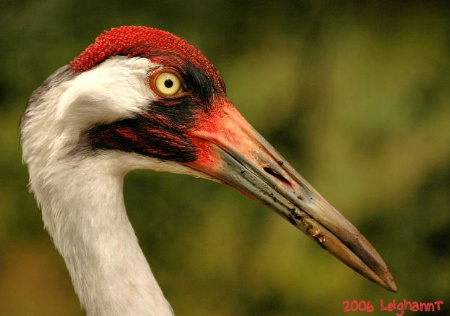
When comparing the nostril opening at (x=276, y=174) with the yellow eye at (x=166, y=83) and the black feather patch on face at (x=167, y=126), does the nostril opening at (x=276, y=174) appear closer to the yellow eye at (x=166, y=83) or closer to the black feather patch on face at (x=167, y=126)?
the black feather patch on face at (x=167, y=126)

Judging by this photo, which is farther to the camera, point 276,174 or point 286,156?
point 286,156

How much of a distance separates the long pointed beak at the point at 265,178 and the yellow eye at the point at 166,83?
0.11 meters

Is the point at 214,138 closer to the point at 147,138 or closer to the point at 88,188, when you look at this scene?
the point at 147,138

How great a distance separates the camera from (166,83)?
68.1 inches

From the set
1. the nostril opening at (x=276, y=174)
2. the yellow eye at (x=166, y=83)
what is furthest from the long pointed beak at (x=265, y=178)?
the yellow eye at (x=166, y=83)

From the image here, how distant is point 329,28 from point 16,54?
1759 mm

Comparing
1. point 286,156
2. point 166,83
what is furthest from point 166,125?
point 286,156

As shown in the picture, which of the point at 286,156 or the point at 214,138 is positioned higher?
the point at 286,156

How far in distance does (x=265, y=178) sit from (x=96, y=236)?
1.46 ft

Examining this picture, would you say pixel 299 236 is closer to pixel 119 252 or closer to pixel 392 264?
pixel 392 264

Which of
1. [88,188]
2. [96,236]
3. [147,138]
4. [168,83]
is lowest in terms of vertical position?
[96,236]

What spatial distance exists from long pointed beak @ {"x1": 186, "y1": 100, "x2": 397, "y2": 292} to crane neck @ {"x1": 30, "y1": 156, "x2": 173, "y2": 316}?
0.77 ft

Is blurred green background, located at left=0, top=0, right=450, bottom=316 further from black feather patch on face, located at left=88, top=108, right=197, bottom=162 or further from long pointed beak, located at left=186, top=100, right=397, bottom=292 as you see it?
black feather patch on face, located at left=88, top=108, right=197, bottom=162

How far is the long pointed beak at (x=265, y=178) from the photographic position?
5.80ft
